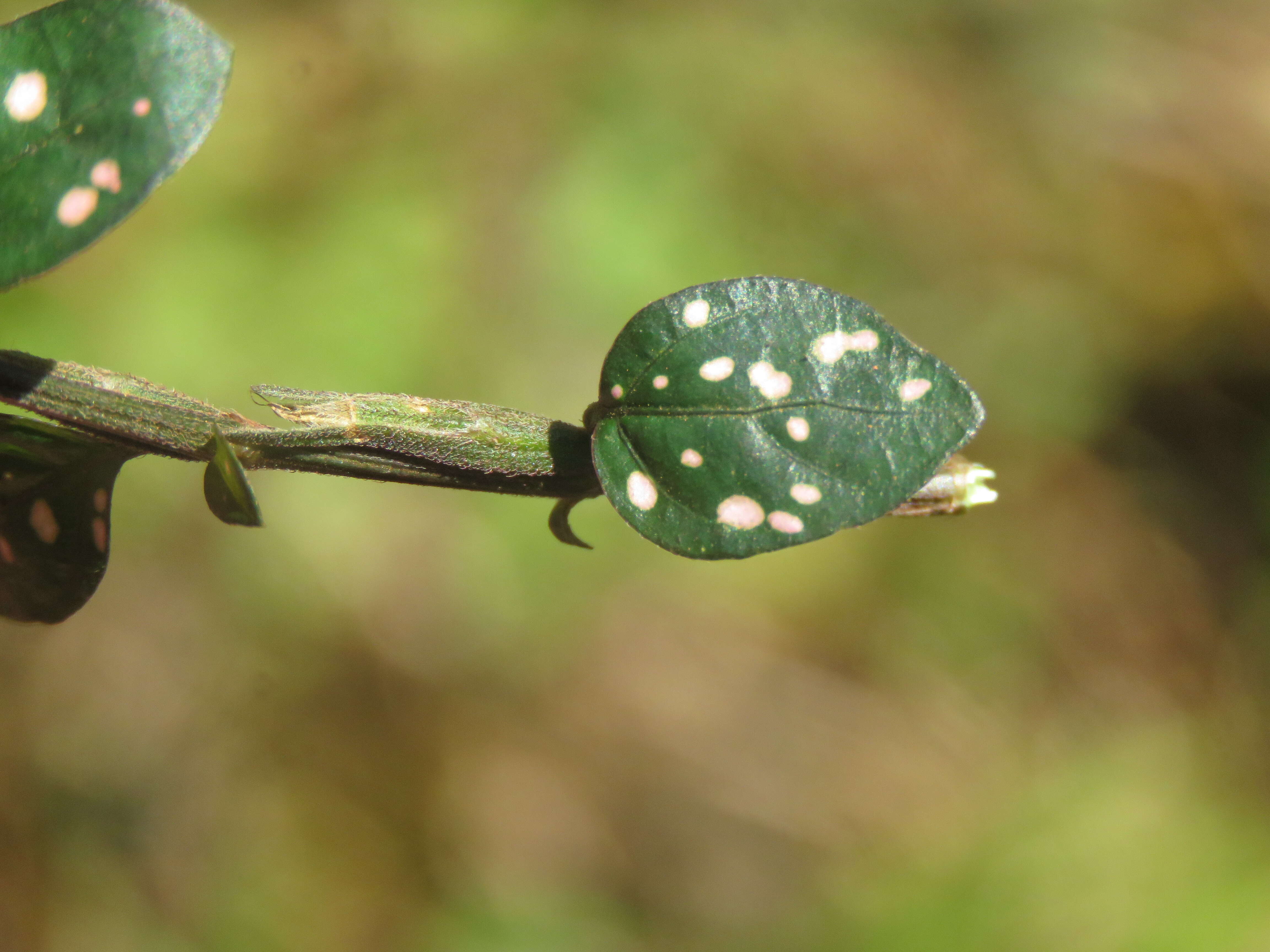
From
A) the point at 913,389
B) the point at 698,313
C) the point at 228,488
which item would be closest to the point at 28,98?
the point at 228,488

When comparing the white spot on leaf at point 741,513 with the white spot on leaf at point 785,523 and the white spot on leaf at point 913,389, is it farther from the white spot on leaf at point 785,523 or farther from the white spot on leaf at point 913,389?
the white spot on leaf at point 913,389

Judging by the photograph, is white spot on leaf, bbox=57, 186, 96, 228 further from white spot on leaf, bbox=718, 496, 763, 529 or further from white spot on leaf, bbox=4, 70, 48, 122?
white spot on leaf, bbox=718, 496, 763, 529

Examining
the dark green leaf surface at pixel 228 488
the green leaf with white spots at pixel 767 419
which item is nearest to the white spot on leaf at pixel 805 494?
the green leaf with white spots at pixel 767 419

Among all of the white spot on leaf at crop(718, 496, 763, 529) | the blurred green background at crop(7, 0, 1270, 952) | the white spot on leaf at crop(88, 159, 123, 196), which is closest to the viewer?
the white spot on leaf at crop(88, 159, 123, 196)

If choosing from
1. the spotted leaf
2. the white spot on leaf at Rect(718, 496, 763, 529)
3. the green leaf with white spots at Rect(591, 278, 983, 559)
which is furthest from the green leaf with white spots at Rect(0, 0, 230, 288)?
the white spot on leaf at Rect(718, 496, 763, 529)

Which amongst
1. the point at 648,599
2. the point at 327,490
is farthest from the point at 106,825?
the point at 648,599

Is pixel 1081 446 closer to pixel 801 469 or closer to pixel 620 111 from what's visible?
pixel 620 111
